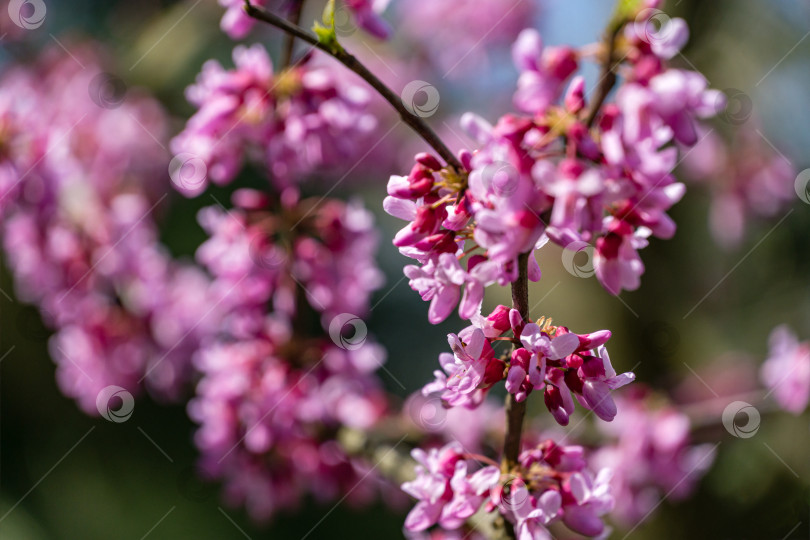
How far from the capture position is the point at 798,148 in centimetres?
299

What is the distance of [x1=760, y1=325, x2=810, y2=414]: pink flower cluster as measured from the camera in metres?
1.83

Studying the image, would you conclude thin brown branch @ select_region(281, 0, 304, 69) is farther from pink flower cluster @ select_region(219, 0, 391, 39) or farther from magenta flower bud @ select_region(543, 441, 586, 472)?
magenta flower bud @ select_region(543, 441, 586, 472)

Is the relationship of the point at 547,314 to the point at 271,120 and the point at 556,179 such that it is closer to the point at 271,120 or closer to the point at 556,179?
the point at 271,120

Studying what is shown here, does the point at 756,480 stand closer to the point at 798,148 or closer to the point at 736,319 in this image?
the point at 736,319

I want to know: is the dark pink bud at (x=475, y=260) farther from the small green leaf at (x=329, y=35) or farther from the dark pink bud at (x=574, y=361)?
the small green leaf at (x=329, y=35)

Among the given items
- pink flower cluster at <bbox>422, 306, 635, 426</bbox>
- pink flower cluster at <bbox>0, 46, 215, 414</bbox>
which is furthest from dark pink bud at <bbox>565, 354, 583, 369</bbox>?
pink flower cluster at <bbox>0, 46, 215, 414</bbox>

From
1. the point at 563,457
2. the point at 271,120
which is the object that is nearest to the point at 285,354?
the point at 271,120

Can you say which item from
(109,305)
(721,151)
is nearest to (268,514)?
(109,305)

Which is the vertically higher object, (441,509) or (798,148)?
(441,509)

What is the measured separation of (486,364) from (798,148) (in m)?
2.70

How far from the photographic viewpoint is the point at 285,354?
5.96ft

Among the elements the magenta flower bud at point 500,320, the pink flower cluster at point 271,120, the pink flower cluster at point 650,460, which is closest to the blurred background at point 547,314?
the pink flower cluster at point 650,460

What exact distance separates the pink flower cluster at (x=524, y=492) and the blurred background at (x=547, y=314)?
1.23m

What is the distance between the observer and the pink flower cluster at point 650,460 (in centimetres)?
195
